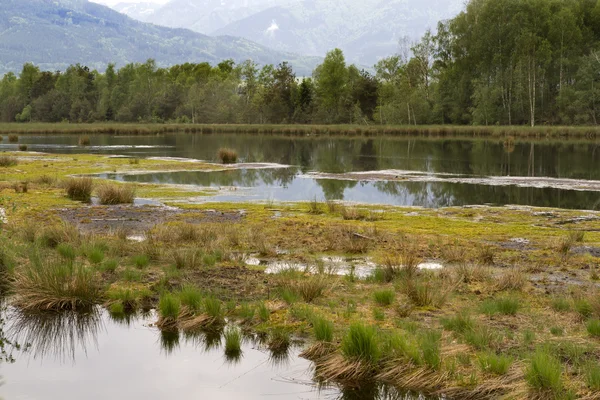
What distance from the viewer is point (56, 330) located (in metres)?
10.2

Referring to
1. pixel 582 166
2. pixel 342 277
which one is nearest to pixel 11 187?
pixel 342 277

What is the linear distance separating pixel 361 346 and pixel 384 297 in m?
2.47

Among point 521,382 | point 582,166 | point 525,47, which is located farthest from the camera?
point 525,47

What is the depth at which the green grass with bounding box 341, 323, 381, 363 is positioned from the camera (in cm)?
825

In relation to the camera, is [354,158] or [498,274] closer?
[498,274]

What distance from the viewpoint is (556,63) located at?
8550cm

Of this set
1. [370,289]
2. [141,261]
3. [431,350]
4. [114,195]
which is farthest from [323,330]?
[114,195]

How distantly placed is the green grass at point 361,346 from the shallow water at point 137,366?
433 mm

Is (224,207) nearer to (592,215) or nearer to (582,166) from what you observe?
(592,215)

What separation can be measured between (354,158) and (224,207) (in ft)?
90.9

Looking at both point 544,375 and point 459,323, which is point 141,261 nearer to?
point 459,323

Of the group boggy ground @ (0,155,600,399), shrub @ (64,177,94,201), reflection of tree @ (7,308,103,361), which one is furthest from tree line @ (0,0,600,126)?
reflection of tree @ (7,308,103,361)

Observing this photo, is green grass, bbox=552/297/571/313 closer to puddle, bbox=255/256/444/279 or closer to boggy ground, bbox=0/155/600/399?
boggy ground, bbox=0/155/600/399

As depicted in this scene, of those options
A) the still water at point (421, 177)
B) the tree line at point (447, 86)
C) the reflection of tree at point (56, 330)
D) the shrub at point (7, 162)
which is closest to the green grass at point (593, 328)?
the reflection of tree at point (56, 330)
